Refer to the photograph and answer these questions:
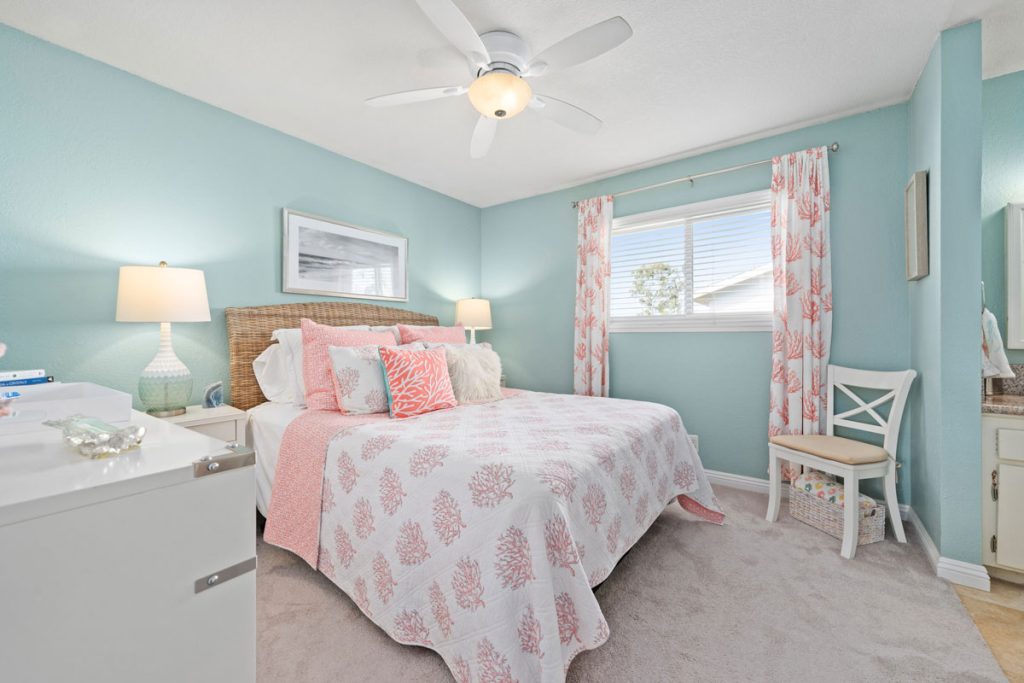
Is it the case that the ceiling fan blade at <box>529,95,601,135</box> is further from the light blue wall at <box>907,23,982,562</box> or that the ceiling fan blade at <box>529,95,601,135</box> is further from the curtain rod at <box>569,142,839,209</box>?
the light blue wall at <box>907,23,982,562</box>

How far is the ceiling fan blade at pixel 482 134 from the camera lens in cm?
229

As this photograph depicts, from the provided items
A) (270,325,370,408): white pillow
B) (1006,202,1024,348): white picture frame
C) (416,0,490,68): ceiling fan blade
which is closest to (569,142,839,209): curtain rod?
(1006,202,1024,348): white picture frame

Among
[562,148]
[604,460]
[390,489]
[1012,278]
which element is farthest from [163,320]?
[1012,278]

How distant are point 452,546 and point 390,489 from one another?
362 mm

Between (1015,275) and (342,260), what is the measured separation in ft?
13.5

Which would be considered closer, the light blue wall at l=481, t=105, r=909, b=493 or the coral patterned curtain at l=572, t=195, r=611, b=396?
the light blue wall at l=481, t=105, r=909, b=493

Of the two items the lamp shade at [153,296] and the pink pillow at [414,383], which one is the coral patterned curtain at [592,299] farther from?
the lamp shade at [153,296]

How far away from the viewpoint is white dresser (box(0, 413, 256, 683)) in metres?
0.61

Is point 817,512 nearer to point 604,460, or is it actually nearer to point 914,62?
point 604,460

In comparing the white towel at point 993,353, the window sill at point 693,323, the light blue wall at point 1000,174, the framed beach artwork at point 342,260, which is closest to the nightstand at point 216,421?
the framed beach artwork at point 342,260

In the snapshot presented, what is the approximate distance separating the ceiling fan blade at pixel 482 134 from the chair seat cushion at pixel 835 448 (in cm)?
247

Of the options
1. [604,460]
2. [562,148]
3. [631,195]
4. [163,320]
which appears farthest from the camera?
[631,195]

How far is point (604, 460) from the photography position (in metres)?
1.67

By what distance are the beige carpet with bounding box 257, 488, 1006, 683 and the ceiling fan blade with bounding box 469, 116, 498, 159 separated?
7.90 feet
